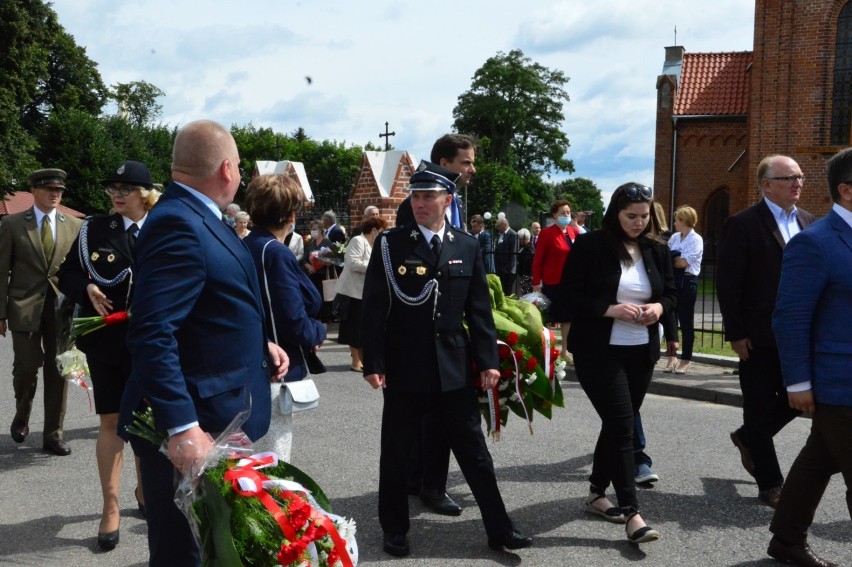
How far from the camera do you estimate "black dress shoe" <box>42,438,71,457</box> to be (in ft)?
22.0

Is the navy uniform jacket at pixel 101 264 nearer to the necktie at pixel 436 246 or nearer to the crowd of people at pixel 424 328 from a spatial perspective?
the crowd of people at pixel 424 328

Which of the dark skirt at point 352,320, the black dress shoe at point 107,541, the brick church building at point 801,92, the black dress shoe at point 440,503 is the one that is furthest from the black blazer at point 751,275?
the brick church building at point 801,92

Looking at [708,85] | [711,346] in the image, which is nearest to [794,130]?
[708,85]

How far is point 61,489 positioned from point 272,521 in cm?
380

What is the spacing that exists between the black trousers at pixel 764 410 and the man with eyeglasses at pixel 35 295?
→ 198 inches

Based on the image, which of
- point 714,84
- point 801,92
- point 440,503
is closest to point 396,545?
point 440,503

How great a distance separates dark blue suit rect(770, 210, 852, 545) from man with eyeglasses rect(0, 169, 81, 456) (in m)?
5.33

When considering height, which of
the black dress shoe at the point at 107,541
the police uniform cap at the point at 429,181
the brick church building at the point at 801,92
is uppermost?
the brick church building at the point at 801,92

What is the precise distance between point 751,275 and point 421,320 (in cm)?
224

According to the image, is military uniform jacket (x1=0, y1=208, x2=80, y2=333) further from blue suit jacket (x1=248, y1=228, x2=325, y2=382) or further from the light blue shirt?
the light blue shirt

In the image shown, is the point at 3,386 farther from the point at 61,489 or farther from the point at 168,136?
the point at 168,136

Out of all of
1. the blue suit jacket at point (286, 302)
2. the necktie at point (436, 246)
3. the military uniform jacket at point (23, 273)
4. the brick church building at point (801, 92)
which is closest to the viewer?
the blue suit jacket at point (286, 302)

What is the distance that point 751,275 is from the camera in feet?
17.7

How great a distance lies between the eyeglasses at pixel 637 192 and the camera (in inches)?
195
